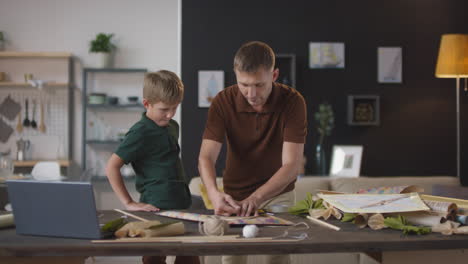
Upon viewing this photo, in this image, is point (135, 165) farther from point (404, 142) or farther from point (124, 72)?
point (124, 72)

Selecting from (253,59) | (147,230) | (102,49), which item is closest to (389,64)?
(102,49)

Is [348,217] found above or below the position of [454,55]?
below

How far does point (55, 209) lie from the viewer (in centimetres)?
→ 154

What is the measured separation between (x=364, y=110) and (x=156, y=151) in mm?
3555

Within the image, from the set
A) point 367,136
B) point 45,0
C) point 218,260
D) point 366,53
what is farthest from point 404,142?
point 45,0

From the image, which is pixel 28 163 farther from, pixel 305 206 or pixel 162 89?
pixel 305 206

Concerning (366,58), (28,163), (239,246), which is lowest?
(28,163)

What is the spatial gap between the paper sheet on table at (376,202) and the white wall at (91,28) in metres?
5.23

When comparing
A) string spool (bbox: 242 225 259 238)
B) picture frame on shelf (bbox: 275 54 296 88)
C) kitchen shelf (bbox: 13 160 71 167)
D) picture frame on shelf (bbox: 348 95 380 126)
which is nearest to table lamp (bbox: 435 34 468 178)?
picture frame on shelf (bbox: 348 95 380 126)

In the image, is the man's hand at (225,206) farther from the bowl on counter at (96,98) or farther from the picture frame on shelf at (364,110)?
the bowl on counter at (96,98)

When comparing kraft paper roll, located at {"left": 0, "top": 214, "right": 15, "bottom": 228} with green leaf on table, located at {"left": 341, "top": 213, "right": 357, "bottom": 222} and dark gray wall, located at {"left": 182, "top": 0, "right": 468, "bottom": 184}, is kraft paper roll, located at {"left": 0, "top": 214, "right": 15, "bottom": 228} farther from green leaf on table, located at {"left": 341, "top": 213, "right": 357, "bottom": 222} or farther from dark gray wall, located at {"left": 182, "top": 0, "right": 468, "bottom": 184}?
dark gray wall, located at {"left": 182, "top": 0, "right": 468, "bottom": 184}

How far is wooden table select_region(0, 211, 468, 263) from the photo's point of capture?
1437mm

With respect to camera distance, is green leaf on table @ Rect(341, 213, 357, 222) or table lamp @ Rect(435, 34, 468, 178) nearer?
green leaf on table @ Rect(341, 213, 357, 222)

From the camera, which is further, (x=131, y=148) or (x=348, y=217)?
(x=131, y=148)
